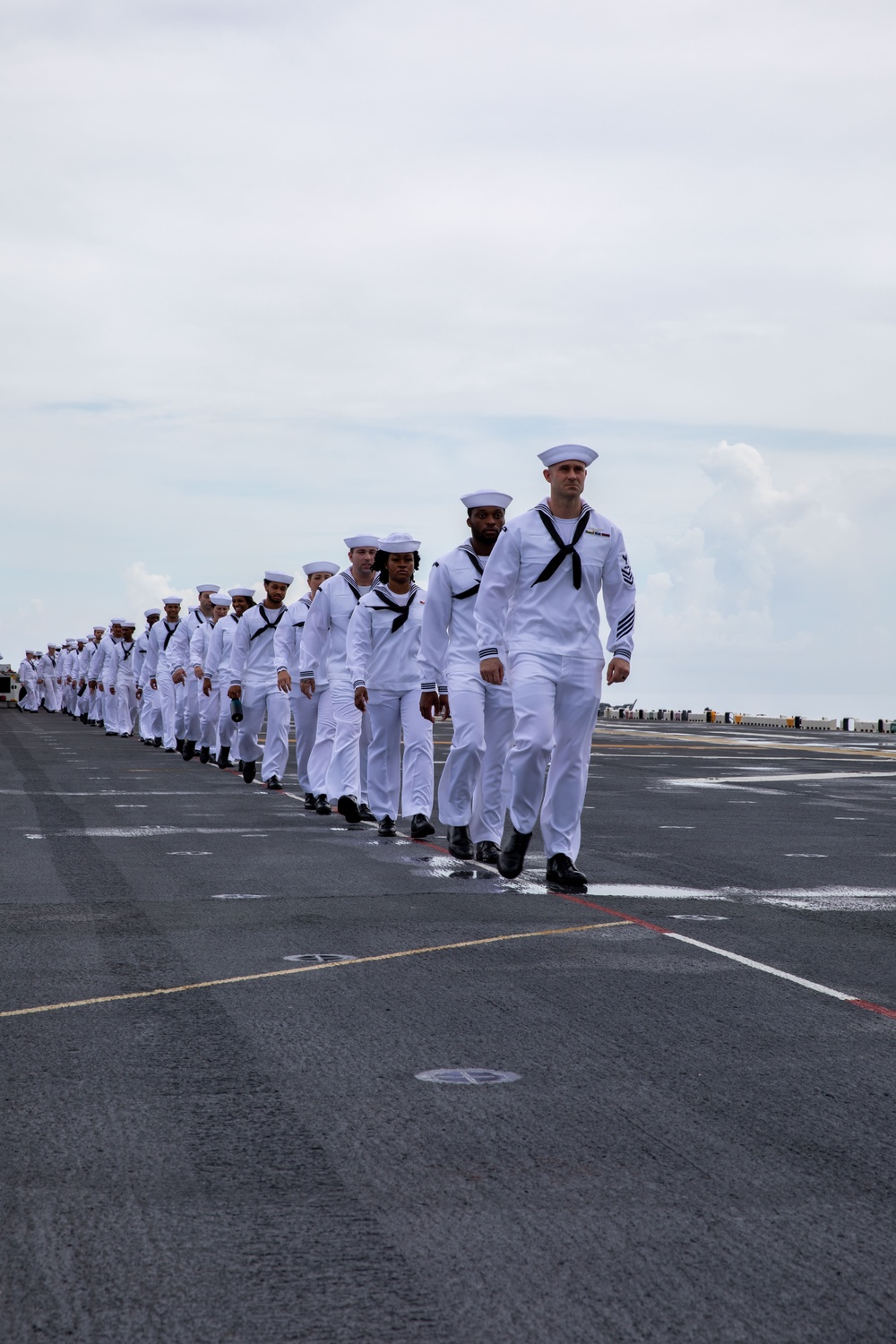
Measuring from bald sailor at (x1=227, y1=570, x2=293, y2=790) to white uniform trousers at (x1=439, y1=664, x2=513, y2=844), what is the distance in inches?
324

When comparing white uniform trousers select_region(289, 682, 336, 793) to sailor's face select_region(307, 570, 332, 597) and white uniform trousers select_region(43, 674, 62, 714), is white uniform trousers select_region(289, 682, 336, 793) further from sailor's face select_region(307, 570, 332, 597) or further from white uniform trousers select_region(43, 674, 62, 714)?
white uniform trousers select_region(43, 674, 62, 714)

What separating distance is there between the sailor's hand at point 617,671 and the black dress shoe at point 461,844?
2.35 metres

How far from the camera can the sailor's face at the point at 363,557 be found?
14609 mm

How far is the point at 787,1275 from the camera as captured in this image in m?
3.17

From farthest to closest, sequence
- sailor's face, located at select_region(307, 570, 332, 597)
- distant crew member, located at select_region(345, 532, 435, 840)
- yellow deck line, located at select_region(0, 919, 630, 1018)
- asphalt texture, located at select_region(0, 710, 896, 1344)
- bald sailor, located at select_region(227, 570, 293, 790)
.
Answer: bald sailor, located at select_region(227, 570, 293, 790), sailor's face, located at select_region(307, 570, 332, 597), distant crew member, located at select_region(345, 532, 435, 840), yellow deck line, located at select_region(0, 919, 630, 1018), asphalt texture, located at select_region(0, 710, 896, 1344)

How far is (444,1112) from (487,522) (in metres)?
6.82

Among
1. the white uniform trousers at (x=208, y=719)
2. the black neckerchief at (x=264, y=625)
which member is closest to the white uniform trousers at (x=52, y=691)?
the white uniform trousers at (x=208, y=719)

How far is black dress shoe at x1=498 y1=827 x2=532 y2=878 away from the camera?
371 inches

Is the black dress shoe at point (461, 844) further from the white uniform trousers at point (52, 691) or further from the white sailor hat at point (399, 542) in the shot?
the white uniform trousers at point (52, 691)

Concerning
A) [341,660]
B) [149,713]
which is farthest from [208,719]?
[341,660]

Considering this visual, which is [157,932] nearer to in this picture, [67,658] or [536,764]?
[536,764]

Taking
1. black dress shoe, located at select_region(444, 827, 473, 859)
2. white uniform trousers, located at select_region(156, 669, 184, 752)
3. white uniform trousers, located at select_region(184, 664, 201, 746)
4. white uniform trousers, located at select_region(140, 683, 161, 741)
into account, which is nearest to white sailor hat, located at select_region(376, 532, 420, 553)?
black dress shoe, located at select_region(444, 827, 473, 859)

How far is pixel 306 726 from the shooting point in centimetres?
1642

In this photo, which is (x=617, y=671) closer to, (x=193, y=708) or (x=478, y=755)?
(x=478, y=755)
